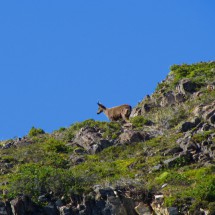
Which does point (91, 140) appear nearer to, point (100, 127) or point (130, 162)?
point (100, 127)

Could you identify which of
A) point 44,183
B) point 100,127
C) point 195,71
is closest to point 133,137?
point 100,127

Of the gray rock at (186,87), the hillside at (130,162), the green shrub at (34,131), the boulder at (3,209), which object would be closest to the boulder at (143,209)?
the hillside at (130,162)

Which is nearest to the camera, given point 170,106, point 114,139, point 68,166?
point 68,166

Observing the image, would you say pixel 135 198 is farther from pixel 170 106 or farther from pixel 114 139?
pixel 170 106

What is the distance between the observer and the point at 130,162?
4291 cm

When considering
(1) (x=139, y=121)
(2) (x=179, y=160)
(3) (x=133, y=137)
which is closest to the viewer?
(2) (x=179, y=160)

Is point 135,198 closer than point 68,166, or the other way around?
point 135,198

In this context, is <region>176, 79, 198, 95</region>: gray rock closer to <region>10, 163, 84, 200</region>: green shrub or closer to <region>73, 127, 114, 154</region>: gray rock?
<region>73, 127, 114, 154</region>: gray rock

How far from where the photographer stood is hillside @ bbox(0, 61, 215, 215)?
37.0 m

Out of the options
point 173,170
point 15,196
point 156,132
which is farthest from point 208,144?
point 15,196

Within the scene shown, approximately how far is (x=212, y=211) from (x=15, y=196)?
758cm

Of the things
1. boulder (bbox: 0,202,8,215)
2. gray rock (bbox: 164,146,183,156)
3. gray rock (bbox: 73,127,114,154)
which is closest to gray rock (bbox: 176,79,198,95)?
gray rock (bbox: 73,127,114,154)

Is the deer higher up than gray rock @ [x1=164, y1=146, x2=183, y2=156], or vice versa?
the deer

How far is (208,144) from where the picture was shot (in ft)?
138
